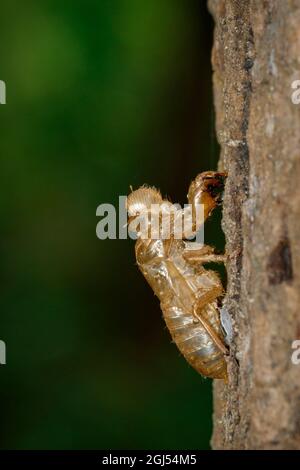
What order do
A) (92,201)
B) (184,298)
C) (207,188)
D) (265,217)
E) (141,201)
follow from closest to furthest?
(265,217)
(207,188)
(184,298)
(141,201)
(92,201)

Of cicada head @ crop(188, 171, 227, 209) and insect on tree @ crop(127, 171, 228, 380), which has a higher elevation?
cicada head @ crop(188, 171, 227, 209)

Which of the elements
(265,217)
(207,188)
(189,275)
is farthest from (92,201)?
(265,217)

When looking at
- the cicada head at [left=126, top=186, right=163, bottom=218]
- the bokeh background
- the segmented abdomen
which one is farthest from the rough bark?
the bokeh background

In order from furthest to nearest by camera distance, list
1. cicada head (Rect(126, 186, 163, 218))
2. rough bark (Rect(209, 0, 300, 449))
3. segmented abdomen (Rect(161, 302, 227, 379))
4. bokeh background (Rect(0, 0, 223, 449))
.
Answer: bokeh background (Rect(0, 0, 223, 449)) → cicada head (Rect(126, 186, 163, 218)) → segmented abdomen (Rect(161, 302, 227, 379)) → rough bark (Rect(209, 0, 300, 449))

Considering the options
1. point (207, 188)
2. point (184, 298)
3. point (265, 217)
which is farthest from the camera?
point (184, 298)

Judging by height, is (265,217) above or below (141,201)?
below

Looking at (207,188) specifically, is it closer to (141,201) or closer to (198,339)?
(141,201)

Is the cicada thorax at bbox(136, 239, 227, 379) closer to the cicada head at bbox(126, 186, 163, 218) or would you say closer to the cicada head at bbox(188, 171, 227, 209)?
the cicada head at bbox(126, 186, 163, 218)
